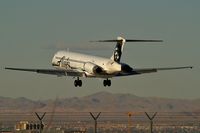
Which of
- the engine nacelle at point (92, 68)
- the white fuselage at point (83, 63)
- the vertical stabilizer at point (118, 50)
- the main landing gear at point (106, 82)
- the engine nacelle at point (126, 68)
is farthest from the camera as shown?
the main landing gear at point (106, 82)

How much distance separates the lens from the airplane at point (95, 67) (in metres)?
150

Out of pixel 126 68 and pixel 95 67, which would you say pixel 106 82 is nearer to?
pixel 95 67

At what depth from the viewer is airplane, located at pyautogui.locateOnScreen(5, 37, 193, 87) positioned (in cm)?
15038

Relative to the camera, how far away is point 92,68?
513 ft

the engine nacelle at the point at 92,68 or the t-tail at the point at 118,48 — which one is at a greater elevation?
the t-tail at the point at 118,48

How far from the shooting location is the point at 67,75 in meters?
161

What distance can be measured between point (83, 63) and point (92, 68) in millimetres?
6078

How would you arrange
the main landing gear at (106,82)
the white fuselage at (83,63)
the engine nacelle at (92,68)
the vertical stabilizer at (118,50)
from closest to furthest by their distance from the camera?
the white fuselage at (83,63), the vertical stabilizer at (118,50), the engine nacelle at (92,68), the main landing gear at (106,82)

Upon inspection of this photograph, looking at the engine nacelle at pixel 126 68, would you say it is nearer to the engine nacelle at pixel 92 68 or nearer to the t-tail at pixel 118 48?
the t-tail at pixel 118 48

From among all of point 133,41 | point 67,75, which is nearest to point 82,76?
point 67,75

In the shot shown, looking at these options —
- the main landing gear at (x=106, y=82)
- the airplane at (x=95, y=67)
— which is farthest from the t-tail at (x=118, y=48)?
the main landing gear at (x=106, y=82)

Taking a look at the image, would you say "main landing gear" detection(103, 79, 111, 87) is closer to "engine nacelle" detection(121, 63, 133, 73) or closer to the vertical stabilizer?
the vertical stabilizer

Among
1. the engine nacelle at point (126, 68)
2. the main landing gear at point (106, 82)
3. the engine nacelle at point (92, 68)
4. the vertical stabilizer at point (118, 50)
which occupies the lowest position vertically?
the main landing gear at point (106, 82)

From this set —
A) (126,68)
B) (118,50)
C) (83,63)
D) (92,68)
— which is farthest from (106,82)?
(126,68)
